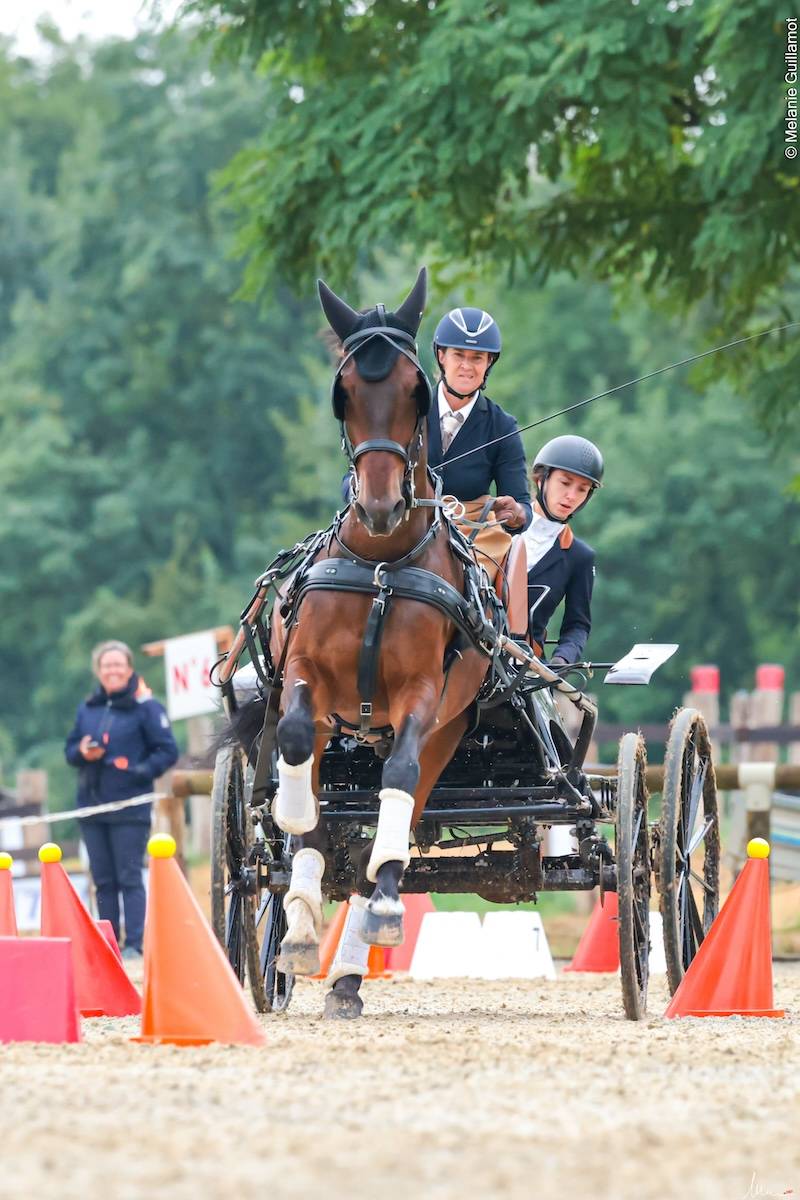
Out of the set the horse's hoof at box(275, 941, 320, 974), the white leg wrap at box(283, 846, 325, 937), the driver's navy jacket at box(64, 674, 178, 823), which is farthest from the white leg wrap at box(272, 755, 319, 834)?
the driver's navy jacket at box(64, 674, 178, 823)

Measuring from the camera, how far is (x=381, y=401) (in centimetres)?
683

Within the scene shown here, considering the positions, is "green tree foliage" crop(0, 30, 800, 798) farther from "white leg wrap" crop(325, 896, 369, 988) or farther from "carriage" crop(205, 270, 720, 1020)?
"white leg wrap" crop(325, 896, 369, 988)

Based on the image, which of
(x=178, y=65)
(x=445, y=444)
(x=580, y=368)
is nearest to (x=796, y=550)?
(x=580, y=368)

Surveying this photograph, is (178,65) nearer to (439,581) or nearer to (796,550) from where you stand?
(796,550)


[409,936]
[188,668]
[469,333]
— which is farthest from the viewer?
[188,668]

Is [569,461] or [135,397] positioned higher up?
[135,397]

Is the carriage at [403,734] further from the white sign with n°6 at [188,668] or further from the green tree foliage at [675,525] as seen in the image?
the green tree foliage at [675,525]

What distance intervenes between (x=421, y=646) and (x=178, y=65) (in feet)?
122

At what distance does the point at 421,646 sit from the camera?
7062 mm

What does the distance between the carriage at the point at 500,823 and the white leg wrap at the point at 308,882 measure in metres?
0.32

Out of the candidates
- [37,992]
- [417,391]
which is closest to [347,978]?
[37,992]

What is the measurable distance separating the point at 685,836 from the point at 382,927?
230 cm

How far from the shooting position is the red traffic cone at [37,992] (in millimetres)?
6434
